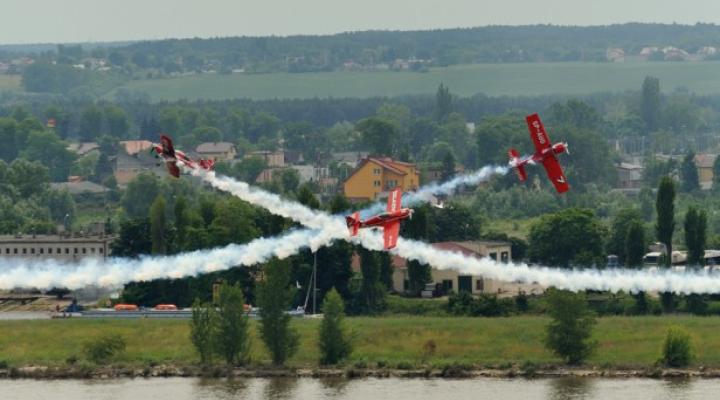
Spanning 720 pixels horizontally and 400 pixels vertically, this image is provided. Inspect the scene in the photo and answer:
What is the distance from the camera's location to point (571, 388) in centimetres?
6250

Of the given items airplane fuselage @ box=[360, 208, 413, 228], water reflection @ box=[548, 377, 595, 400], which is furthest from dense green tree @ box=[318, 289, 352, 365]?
airplane fuselage @ box=[360, 208, 413, 228]

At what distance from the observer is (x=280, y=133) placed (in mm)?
193125

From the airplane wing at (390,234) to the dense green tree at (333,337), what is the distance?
694cm

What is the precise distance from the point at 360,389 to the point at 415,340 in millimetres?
6625

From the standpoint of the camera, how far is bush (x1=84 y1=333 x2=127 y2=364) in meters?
67.9

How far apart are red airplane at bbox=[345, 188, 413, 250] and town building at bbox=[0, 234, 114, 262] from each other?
2742 centimetres

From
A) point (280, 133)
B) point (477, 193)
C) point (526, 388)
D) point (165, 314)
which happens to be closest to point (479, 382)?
point (526, 388)

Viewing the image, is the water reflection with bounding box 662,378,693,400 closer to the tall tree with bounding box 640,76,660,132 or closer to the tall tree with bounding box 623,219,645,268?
the tall tree with bounding box 623,219,645,268

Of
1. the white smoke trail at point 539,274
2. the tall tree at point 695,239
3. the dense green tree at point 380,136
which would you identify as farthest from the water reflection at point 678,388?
the dense green tree at point 380,136

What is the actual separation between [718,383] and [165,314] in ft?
64.7

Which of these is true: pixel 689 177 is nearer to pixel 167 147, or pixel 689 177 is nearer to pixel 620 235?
pixel 620 235

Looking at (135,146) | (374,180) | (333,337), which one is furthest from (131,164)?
(333,337)

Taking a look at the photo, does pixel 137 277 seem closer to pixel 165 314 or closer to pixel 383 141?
pixel 165 314

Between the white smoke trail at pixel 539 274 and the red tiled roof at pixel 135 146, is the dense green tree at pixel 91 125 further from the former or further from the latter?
the white smoke trail at pixel 539 274
